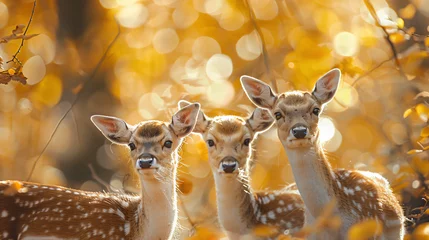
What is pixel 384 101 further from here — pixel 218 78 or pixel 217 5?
pixel 217 5

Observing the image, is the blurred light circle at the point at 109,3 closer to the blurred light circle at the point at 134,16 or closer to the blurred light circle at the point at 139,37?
the blurred light circle at the point at 134,16

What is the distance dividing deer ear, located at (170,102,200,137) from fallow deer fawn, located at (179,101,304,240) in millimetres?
328

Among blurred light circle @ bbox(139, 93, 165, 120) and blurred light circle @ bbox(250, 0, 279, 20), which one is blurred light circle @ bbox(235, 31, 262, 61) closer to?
blurred light circle @ bbox(250, 0, 279, 20)

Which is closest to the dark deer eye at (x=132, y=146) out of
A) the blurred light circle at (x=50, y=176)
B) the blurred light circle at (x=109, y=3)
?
the blurred light circle at (x=109, y=3)

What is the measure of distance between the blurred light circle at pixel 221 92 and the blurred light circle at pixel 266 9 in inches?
68.0

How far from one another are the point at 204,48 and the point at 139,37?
1386 millimetres

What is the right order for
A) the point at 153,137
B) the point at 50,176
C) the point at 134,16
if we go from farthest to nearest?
the point at 134,16 < the point at 50,176 < the point at 153,137

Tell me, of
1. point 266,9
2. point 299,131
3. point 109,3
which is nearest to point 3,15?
point 109,3

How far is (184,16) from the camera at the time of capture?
18.0 meters

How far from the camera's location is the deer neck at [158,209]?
7.98 m

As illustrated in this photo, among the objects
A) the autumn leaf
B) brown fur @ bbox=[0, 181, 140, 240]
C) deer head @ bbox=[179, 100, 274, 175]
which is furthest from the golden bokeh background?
the autumn leaf

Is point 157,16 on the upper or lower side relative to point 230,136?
lower

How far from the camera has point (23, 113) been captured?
16.4 meters

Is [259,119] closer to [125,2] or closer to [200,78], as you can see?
[200,78]
